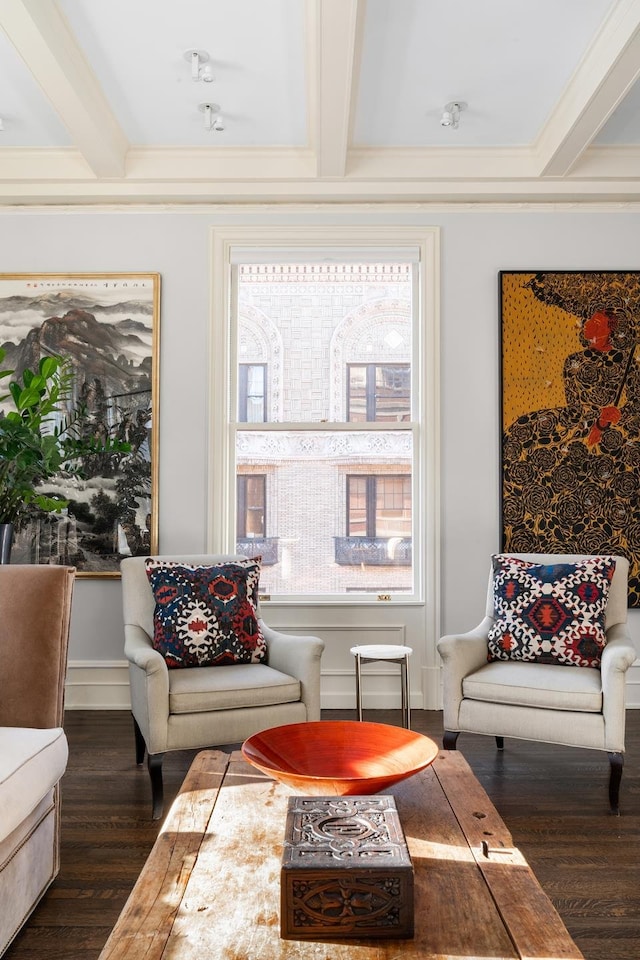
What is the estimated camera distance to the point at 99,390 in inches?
170

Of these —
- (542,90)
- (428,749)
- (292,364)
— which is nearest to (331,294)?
(292,364)

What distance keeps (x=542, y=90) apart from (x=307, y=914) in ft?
11.4

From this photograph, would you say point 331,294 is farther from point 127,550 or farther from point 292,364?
point 127,550

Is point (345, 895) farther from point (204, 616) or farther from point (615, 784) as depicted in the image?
point (204, 616)

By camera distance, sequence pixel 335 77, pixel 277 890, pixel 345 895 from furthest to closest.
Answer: pixel 335 77 → pixel 277 890 → pixel 345 895

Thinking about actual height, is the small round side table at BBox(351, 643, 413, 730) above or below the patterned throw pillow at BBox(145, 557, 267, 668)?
below

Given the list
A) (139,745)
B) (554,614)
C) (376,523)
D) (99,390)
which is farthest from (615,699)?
(99,390)

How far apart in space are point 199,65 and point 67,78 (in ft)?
1.77

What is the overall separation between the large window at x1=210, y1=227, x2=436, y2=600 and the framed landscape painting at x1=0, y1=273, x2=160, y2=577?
18.1 inches

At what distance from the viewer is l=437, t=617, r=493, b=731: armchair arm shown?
3.16 metres

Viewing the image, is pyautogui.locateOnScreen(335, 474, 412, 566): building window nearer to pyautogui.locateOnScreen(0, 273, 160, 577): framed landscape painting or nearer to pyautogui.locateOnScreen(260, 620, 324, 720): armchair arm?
pyautogui.locateOnScreen(0, 273, 160, 577): framed landscape painting

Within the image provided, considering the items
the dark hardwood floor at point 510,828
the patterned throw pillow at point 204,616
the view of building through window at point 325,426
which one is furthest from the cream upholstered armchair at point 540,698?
the view of building through window at point 325,426

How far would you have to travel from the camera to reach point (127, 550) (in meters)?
4.30

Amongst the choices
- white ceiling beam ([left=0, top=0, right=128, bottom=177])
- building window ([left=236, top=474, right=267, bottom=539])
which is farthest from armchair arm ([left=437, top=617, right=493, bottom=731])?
white ceiling beam ([left=0, top=0, right=128, bottom=177])
